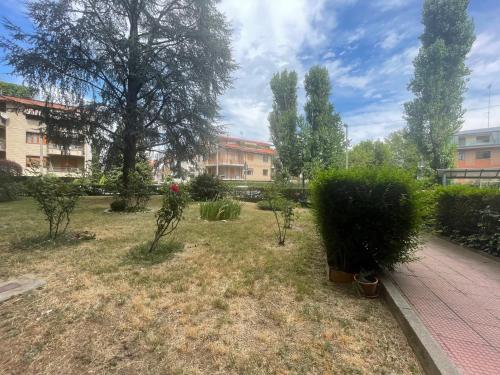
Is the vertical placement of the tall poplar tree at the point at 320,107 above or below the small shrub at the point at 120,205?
above

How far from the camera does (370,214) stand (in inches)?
122

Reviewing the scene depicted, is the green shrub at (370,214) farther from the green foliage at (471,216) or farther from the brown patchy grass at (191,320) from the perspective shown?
the green foliage at (471,216)

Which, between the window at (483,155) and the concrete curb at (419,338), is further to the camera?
the window at (483,155)

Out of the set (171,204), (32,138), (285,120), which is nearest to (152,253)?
(171,204)

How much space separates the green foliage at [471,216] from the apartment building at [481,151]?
24234 mm

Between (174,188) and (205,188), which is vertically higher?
(174,188)

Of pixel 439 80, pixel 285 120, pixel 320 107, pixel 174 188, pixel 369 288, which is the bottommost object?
pixel 369 288

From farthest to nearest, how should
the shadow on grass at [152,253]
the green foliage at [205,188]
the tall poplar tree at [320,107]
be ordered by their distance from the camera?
the tall poplar tree at [320,107] → the green foliage at [205,188] → the shadow on grass at [152,253]

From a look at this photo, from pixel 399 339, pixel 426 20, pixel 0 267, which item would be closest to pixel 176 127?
pixel 0 267

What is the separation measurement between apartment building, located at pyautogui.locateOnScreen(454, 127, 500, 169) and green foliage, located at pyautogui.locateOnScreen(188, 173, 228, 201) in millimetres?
25639

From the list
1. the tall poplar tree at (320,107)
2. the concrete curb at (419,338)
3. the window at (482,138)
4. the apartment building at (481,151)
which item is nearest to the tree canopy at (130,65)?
the tall poplar tree at (320,107)

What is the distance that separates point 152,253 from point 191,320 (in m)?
2.52

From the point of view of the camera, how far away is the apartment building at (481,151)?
81.8ft

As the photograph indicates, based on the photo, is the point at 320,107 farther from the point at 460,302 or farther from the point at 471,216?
the point at 460,302
